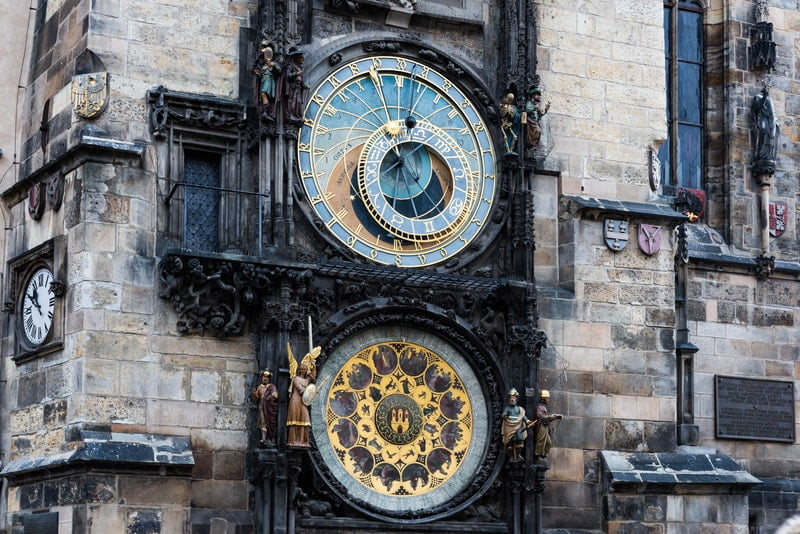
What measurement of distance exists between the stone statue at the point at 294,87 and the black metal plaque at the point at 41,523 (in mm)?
4563

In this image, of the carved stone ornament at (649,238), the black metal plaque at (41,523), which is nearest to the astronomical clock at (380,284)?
the carved stone ornament at (649,238)

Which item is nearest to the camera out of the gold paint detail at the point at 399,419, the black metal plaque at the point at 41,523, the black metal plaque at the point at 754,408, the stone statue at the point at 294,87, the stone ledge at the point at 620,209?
the black metal plaque at the point at 41,523

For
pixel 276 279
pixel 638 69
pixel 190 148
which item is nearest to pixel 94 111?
pixel 190 148

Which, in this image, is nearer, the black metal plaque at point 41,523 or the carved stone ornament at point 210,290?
the black metal plaque at point 41,523

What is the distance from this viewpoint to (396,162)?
59.0 ft

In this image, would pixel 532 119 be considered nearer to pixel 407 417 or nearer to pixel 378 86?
pixel 378 86

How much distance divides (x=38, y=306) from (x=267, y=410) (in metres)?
2.63

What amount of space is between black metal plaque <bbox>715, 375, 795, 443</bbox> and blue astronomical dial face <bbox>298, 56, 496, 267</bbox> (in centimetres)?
469

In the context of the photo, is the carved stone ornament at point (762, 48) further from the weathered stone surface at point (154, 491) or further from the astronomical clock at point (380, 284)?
the weathered stone surface at point (154, 491)

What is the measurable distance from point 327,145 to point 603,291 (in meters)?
3.62

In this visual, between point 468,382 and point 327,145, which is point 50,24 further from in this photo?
point 468,382

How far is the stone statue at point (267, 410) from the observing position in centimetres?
1645

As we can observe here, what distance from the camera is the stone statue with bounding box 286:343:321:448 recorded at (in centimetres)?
1645

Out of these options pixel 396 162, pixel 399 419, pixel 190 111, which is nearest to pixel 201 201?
pixel 190 111
